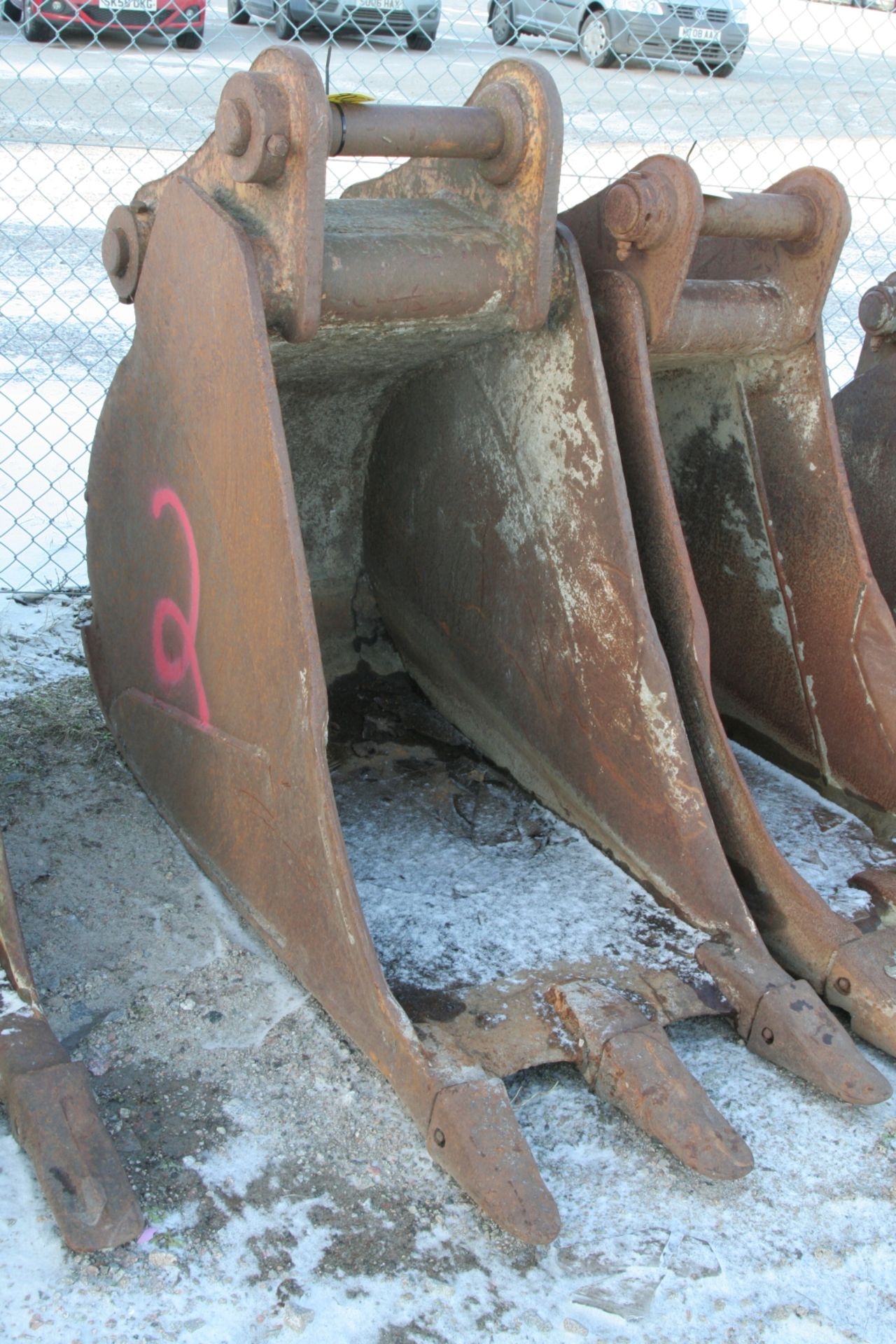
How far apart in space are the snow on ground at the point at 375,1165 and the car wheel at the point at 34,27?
4437mm

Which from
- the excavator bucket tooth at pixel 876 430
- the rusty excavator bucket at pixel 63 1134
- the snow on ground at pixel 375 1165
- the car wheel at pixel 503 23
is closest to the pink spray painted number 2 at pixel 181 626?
the snow on ground at pixel 375 1165

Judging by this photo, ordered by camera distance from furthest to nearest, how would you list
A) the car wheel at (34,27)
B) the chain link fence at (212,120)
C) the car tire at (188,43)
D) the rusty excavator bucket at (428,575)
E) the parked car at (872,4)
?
the parked car at (872,4)
the car tire at (188,43)
the car wheel at (34,27)
the chain link fence at (212,120)
the rusty excavator bucket at (428,575)

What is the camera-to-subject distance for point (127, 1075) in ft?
6.42

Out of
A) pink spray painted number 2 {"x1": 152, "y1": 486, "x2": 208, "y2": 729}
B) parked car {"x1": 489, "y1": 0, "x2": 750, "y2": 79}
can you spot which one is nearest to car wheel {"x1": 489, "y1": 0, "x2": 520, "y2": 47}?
parked car {"x1": 489, "y1": 0, "x2": 750, "y2": 79}

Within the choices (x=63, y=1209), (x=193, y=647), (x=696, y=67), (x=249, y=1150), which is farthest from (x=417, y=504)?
(x=696, y=67)

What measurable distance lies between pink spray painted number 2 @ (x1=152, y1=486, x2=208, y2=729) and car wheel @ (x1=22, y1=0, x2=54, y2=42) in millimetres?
3931

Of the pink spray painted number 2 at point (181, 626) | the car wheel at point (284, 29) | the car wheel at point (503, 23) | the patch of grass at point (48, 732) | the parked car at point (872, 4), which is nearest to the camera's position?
the pink spray painted number 2 at point (181, 626)

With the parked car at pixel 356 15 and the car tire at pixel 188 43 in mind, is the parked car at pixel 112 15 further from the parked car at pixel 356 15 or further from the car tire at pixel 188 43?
the car tire at pixel 188 43

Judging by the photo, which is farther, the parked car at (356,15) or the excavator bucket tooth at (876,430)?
the parked car at (356,15)

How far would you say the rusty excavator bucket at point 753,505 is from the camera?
92.7 inches

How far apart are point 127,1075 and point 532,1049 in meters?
0.63

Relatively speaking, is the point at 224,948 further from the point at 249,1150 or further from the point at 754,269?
the point at 754,269

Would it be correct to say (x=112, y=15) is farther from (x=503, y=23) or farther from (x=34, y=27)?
(x=503, y=23)

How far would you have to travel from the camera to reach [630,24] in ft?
25.4
